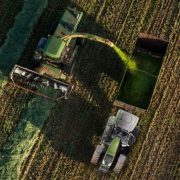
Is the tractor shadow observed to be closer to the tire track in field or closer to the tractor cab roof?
the tractor cab roof

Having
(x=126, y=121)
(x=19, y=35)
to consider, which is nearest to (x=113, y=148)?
(x=126, y=121)

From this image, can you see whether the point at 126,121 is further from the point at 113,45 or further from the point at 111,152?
the point at 113,45

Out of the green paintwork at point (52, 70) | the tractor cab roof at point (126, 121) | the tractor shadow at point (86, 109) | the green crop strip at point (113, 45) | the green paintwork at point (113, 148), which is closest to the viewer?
Answer: the green paintwork at point (113, 148)

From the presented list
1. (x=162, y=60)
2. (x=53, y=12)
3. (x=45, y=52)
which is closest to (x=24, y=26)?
(x=53, y=12)

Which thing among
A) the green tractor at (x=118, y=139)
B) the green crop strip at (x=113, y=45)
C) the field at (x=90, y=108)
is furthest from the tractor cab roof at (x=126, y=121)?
the green crop strip at (x=113, y=45)

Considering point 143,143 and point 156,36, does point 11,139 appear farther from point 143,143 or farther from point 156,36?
point 156,36

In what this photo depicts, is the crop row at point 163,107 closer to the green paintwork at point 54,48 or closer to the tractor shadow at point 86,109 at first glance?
the tractor shadow at point 86,109

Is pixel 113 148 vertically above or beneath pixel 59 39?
beneath

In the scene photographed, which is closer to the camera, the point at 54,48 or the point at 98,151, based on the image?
the point at 54,48
